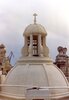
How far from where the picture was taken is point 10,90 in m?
19.3

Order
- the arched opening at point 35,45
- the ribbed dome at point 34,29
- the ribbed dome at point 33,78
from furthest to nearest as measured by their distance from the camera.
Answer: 1. the arched opening at point 35,45
2. the ribbed dome at point 34,29
3. the ribbed dome at point 33,78

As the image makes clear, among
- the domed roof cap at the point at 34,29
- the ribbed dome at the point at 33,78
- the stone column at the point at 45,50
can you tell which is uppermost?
the domed roof cap at the point at 34,29

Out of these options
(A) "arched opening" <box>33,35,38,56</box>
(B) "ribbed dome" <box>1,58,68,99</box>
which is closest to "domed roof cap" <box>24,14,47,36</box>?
(A) "arched opening" <box>33,35,38,56</box>

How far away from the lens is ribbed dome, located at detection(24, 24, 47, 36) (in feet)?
67.8

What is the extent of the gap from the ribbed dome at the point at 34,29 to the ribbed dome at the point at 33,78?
6.12 ft

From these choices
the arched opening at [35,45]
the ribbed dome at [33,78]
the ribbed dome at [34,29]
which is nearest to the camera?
the ribbed dome at [33,78]

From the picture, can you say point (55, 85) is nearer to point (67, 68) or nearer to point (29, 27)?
point (29, 27)

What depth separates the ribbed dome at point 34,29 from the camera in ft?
67.8

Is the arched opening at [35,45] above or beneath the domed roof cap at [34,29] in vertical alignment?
beneath

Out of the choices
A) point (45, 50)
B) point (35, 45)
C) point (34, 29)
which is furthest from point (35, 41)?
point (34, 29)

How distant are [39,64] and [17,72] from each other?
150cm

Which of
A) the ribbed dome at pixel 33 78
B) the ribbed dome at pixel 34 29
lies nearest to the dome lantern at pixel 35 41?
the ribbed dome at pixel 34 29

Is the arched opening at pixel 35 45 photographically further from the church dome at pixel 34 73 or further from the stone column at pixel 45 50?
the stone column at pixel 45 50

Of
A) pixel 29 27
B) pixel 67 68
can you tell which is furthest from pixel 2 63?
pixel 29 27
